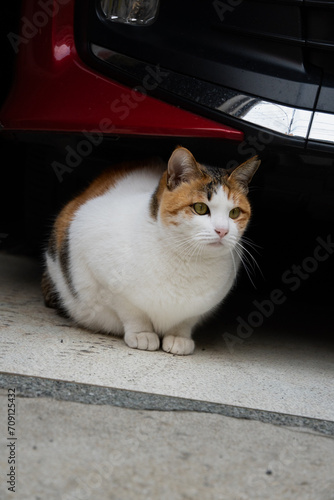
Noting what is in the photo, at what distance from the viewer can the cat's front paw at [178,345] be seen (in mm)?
2094

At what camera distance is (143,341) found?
2.08m

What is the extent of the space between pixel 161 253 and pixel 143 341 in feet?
0.97

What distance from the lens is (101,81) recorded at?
2023 mm

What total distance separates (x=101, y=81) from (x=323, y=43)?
693 millimetres

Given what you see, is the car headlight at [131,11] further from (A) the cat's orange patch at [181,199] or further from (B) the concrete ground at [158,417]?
(B) the concrete ground at [158,417]

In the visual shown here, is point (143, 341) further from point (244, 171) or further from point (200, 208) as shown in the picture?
point (244, 171)

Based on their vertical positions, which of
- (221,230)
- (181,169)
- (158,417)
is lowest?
(158,417)

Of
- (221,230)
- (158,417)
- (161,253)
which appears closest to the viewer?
(158,417)

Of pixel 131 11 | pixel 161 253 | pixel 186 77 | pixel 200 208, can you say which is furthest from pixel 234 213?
pixel 131 11

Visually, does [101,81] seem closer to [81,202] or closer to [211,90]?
[211,90]

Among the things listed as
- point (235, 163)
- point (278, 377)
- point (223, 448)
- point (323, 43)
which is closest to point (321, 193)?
point (235, 163)

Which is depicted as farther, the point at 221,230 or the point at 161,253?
the point at 161,253

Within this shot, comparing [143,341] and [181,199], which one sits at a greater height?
[181,199]

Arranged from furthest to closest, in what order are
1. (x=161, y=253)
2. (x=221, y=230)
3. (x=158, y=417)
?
(x=161, y=253)
(x=221, y=230)
(x=158, y=417)
